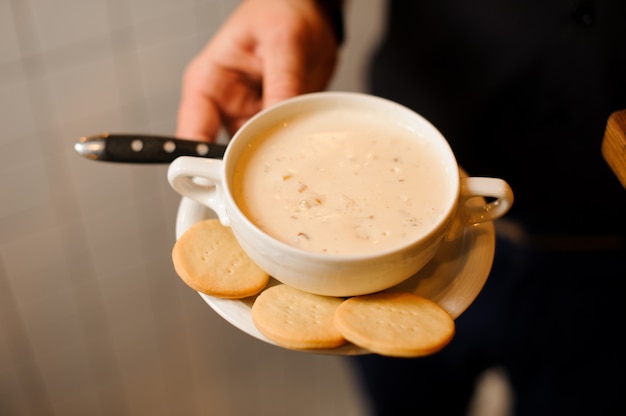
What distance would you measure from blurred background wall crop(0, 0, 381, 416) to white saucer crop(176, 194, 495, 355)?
0.58m

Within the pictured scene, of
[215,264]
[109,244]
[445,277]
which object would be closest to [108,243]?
[109,244]

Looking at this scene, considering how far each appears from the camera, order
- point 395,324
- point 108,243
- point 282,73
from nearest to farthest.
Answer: point 395,324, point 282,73, point 108,243

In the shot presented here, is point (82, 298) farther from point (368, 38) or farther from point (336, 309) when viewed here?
point (336, 309)

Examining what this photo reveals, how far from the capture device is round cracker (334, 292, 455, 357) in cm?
54

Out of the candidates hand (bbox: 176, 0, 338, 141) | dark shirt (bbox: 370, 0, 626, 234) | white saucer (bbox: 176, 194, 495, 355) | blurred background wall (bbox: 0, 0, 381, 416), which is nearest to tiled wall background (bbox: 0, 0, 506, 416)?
blurred background wall (bbox: 0, 0, 381, 416)

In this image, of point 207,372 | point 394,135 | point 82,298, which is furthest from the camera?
point 207,372

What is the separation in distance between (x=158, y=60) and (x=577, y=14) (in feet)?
2.52

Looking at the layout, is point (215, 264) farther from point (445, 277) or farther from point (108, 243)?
point (108, 243)

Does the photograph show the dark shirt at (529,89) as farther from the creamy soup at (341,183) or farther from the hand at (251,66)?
the creamy soup at (341,183)

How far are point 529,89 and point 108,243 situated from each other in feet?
3.09

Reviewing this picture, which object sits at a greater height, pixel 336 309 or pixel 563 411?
pixel 336 309

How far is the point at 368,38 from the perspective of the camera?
58.1 inches

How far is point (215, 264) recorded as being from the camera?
62 cm

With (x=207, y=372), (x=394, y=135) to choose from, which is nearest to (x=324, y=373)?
(x=207, y=372)
